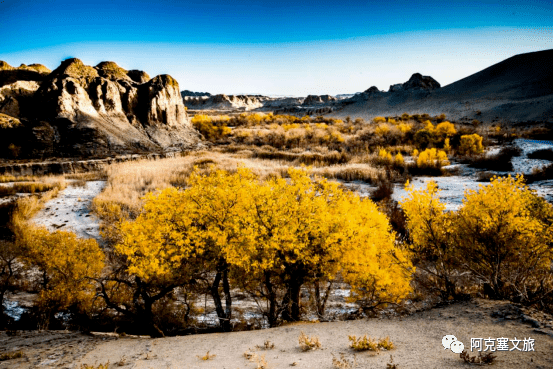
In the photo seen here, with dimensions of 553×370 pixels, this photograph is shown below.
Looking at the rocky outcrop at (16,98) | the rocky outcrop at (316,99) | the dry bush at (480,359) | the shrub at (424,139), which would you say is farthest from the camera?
the rocky outcrop at (316,99)

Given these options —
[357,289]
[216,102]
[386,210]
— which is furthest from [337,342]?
[216,102]

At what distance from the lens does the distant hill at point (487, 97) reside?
171 ft

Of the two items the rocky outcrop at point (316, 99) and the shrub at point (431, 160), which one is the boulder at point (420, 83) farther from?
the shrub at point (431, 160)

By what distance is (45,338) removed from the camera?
679 centimetres

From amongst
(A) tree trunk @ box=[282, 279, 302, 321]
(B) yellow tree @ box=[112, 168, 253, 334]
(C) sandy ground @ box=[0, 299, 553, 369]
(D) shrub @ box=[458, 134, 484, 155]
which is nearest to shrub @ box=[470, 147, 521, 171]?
(D) shrub @ box=[458, 134, 484, 155]

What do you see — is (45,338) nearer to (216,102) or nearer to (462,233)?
(462,233)

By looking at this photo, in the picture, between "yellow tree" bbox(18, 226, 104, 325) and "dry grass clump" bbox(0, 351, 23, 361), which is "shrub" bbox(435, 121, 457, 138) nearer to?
"yellow tree" bbox(18, 226, 104, 325)

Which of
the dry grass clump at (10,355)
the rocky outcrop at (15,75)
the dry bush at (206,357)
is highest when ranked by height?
the rocky outcrop at (15,75)

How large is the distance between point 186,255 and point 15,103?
3012cm

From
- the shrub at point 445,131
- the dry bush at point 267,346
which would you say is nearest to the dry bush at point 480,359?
the dry bush at point 267,346

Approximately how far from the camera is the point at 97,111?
2861 cm

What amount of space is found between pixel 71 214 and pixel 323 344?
1539 centimetres

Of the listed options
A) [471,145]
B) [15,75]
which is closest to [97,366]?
[471,145]

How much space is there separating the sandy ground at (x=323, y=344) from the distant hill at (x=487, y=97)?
2163 inches
